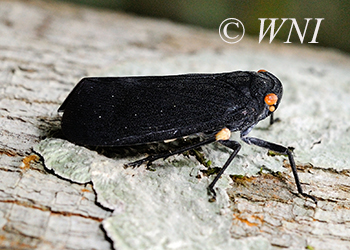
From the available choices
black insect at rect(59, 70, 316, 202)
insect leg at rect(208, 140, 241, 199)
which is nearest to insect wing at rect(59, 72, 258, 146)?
black insect at rect(59, 70, 316, 202)

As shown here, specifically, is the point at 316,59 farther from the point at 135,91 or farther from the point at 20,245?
the point at 20,245

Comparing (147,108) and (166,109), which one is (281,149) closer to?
(166,109)

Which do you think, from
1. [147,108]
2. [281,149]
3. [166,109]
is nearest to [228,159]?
[281,149]

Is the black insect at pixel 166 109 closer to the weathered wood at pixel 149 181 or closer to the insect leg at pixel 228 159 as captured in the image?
the insect leg at pixel 228 159

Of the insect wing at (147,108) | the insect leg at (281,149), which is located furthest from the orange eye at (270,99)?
the insect leg at (281,149)

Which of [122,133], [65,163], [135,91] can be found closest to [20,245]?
[65,163]
